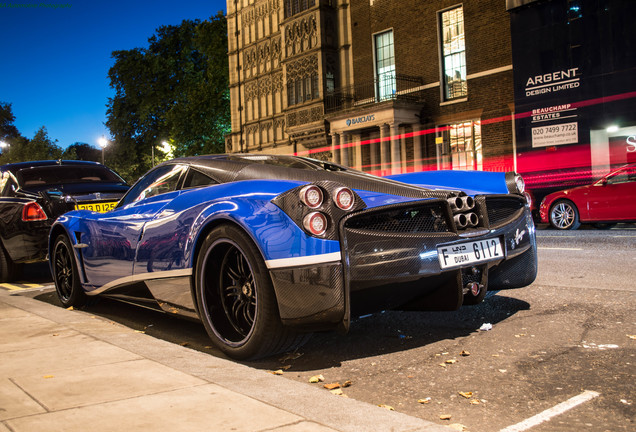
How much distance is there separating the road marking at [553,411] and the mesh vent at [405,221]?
1.19 meters

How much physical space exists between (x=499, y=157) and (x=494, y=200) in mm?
18575

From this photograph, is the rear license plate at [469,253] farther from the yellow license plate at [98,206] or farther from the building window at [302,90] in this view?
the building window at [302,90]

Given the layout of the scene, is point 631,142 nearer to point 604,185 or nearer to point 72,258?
point 604,185

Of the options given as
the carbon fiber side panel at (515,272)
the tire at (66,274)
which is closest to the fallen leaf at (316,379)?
the carbon fiber side panel at (515,272)

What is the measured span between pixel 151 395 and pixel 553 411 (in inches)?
69.4

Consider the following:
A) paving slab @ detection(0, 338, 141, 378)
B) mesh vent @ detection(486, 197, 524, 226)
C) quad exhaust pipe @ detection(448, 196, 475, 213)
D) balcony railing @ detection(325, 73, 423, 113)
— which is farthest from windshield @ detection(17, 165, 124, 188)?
balcony railing @ detection(325, 73, 423, 113)

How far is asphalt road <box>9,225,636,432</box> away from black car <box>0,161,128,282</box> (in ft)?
7.37

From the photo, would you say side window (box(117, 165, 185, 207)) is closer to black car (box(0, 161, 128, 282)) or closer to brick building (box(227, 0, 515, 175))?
black car (box(0, 161, 128, 282))

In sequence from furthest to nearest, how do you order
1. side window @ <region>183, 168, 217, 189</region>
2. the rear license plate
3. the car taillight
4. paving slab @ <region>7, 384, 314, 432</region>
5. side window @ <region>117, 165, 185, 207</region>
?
the car taillight < side window @ <region>117, 165, 185, 207</region> < side window @ <region>183, 168, 217, 189</region> < the rear license plate < paving slab @ <region>7, 384, 314, 432</region>

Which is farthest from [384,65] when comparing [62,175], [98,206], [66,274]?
[66,274]

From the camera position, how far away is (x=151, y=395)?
276 centimetres

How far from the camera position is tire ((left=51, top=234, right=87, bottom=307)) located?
18.6 feet

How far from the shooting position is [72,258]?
5.67 meters

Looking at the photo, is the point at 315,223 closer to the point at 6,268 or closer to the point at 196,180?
the point at 196,180
